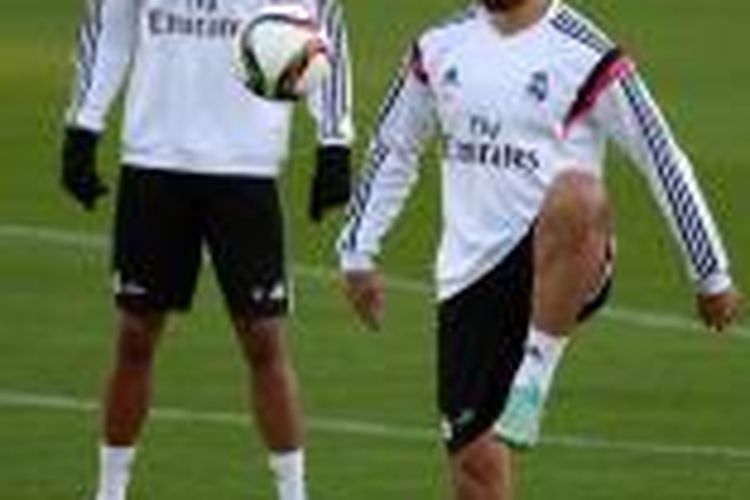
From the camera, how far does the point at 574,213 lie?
39.4 ft

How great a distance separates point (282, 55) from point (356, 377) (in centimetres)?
462

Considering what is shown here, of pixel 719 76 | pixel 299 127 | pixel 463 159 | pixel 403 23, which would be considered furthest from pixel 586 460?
pixel 403 23

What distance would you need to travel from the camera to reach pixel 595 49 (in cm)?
1210

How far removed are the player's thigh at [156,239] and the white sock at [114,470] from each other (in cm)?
53

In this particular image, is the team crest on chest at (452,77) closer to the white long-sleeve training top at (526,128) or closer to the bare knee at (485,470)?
the white long-sleeve training top at (526,128)

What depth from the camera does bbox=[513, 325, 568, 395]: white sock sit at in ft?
39.8

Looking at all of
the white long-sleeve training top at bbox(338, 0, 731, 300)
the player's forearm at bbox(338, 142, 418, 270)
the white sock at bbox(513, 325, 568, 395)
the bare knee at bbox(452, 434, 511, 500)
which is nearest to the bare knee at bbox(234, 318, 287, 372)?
the player's forearm at bbox(338, 142, 418, 270)

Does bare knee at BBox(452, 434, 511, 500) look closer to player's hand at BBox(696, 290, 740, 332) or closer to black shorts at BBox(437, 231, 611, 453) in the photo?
black shorts at BBox(437, 231, 611, 453)

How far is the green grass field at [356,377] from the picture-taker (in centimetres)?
1523

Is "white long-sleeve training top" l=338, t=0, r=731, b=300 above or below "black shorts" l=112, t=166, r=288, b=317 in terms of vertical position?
above

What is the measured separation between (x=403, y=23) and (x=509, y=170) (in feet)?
77.6

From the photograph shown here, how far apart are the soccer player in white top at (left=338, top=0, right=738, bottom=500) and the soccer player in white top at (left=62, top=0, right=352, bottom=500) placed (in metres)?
1.25

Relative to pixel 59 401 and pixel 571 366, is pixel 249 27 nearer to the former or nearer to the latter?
pixel 59 401

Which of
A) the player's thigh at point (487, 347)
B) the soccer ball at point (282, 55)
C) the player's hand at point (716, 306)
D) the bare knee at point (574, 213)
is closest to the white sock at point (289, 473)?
the soccer ball at point (282, 55)
